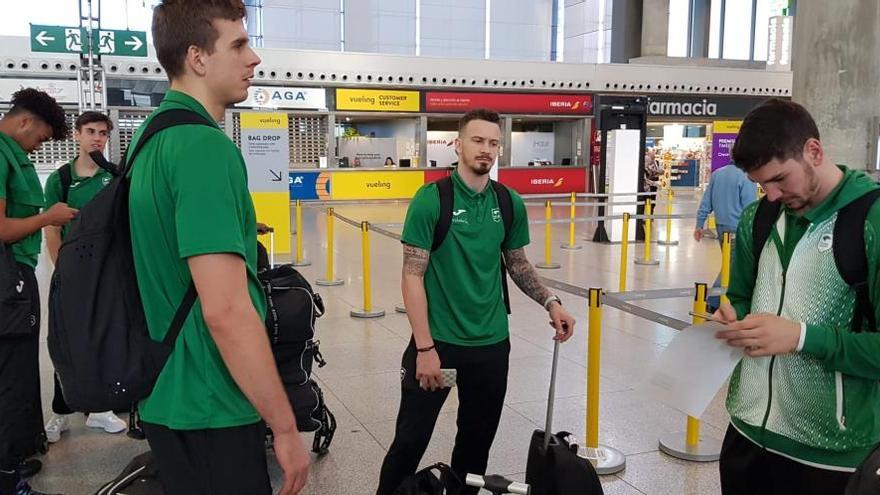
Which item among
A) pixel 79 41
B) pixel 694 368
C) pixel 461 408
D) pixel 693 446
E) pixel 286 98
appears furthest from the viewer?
pixel 286 98

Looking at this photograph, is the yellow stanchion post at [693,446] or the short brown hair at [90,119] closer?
the yellow stanchion post at [693,446]

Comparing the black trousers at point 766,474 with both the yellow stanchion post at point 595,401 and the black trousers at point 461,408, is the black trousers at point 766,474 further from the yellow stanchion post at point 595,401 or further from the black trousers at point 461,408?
the yellow stanchion post at point 595,401

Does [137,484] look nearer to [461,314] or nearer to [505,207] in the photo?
[461,314]

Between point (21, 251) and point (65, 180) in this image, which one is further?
point (65, 180)

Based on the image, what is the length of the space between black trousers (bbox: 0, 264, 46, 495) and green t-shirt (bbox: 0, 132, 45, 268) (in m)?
0.08

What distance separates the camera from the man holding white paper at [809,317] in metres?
1.74

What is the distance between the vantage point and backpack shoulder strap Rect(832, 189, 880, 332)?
1748mm

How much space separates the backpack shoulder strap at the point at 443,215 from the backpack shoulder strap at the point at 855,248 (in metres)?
1.51

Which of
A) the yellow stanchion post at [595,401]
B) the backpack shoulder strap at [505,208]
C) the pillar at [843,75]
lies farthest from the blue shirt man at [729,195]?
the backpack shoulder strap at [505,208]

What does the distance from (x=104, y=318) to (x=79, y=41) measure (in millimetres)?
6964

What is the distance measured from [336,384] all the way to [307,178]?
16.1 meters

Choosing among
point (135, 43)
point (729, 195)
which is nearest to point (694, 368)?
point (729, 195)

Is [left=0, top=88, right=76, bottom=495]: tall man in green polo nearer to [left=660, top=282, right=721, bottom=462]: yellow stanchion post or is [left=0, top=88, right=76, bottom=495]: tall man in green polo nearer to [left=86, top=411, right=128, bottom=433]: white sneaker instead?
[left=86, top=411, right=128, bottom=433]: white sneaker

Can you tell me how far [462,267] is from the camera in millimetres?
2969
